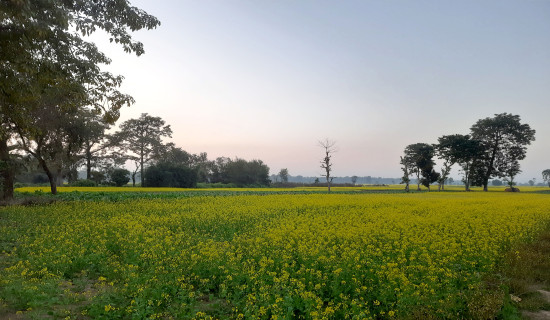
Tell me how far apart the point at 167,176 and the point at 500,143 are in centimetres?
6479

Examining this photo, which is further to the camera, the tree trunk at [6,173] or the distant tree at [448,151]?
the distant tree at [448,151]

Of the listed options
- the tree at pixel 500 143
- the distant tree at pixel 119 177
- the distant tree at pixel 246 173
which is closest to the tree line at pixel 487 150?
the tree at pixel 500 143

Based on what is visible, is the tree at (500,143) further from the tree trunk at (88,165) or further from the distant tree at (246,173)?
the tree trunk at (88,165)

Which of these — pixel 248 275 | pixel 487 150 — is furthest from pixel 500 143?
pixel 248 275

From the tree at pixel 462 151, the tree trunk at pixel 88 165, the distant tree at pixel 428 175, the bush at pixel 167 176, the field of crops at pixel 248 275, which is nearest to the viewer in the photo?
the field of crops at pixel 248 275

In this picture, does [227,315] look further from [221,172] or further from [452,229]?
[221,172]

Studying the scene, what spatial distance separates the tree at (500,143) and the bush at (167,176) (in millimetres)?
57243

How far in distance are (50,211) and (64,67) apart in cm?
887

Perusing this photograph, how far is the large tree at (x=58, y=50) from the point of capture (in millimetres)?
9070

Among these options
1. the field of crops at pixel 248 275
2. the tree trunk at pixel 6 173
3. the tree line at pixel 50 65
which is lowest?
the field of crops at pixel 248 275

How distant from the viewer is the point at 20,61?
9.57 metres

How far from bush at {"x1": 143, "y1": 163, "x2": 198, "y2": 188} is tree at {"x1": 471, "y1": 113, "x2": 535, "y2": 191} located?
57.2 meters

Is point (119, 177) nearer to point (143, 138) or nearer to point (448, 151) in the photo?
point (143, 138)

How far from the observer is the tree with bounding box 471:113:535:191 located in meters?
64.1
